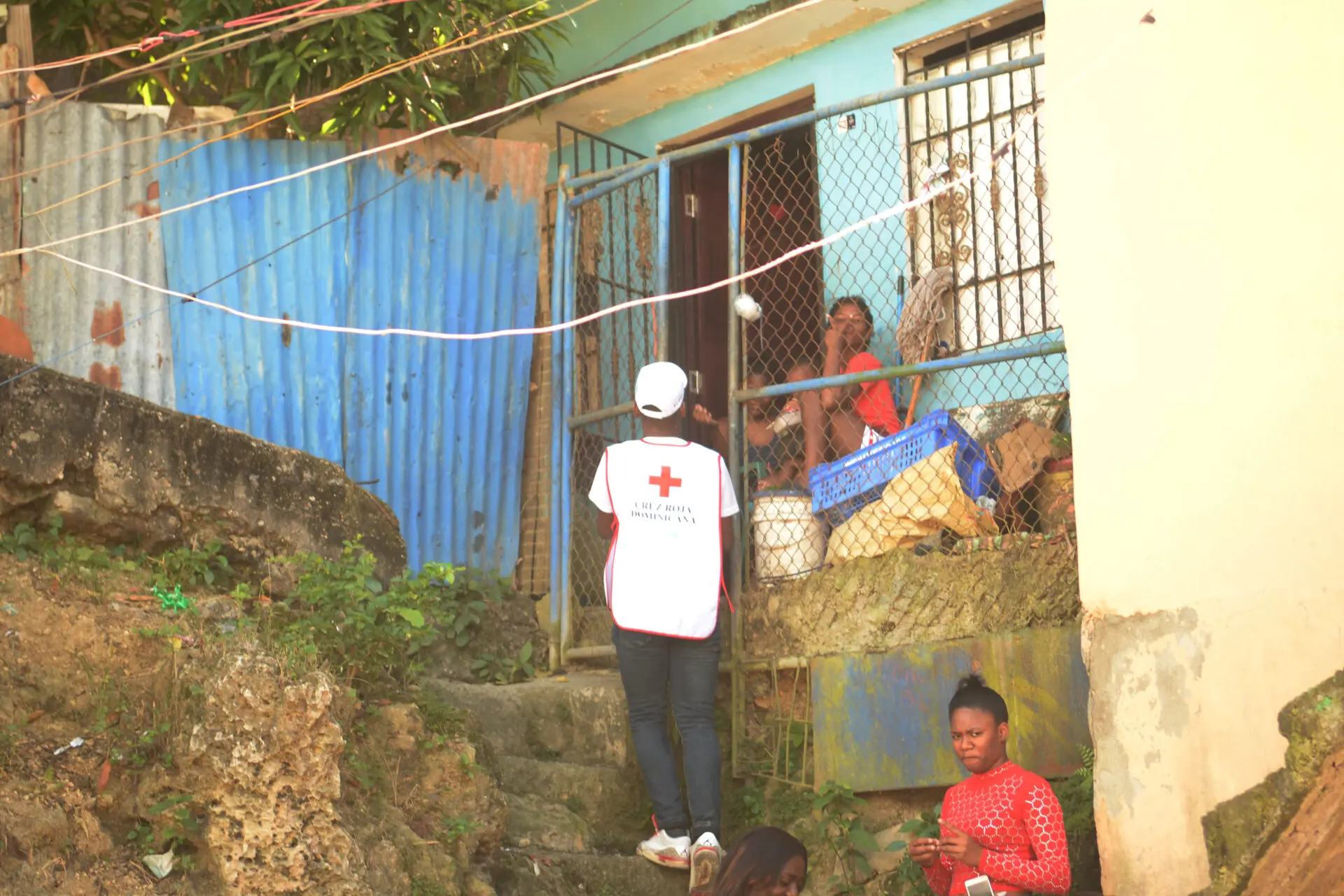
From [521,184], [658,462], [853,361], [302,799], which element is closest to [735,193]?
[853,361]

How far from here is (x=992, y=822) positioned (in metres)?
4.23

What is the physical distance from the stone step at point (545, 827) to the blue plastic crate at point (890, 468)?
4.92 feet

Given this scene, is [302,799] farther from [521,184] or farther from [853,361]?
[521,184]

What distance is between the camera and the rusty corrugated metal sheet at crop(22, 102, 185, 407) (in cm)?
656

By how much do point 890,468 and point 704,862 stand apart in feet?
5.36

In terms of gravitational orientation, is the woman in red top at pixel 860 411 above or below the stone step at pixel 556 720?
above

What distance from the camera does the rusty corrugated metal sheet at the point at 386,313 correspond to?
683 centimetres

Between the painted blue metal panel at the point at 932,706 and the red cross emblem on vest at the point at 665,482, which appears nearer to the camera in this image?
the painted blue metal panel at the point at 932,706

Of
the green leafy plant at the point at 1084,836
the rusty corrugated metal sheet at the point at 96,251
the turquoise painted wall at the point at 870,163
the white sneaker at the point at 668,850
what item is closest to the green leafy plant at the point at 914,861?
the green leafy plant at the point at 1084,836

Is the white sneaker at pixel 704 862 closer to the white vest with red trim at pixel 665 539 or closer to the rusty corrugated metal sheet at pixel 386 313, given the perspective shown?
the white vest with red trim at pixel 665 539

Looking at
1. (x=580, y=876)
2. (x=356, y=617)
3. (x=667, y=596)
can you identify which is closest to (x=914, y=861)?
(x=580, y=876)

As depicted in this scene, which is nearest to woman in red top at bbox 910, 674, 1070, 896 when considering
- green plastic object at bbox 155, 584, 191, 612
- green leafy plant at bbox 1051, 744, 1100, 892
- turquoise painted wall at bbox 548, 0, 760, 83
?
green leafy plant at bbox 1051, 744, 1100, 892

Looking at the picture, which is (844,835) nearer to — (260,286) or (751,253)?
(260,286)

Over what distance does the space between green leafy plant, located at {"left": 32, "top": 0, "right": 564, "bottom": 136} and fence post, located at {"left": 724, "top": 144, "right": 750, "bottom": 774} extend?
141cm
